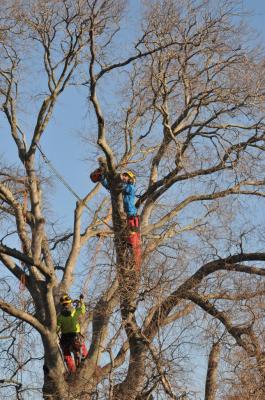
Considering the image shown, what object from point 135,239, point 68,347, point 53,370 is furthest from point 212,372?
point 68,347

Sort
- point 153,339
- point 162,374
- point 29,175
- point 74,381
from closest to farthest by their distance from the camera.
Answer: point 162,374 → point 153,339 → point 74,381 → point 29,175

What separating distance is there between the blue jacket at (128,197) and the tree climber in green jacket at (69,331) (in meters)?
1.75

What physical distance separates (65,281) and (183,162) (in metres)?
2.89

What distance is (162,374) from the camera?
32.3 feet

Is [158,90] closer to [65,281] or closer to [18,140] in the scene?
[18,140]

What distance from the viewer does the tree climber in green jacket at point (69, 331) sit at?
41.6 feet

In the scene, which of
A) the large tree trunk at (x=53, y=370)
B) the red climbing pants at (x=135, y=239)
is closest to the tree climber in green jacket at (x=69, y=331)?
the large tree trunk at (x=53, y=370)

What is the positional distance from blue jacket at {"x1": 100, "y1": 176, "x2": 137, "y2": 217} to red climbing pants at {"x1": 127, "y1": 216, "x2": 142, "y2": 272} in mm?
160

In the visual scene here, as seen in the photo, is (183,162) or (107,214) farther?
(107,214)

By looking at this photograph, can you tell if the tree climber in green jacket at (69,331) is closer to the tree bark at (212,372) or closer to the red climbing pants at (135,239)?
the red climbing pants at (135,239)

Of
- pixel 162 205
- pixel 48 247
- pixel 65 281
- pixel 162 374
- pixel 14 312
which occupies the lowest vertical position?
pixel 162 374

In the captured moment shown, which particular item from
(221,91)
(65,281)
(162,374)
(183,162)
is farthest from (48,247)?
(162,374)

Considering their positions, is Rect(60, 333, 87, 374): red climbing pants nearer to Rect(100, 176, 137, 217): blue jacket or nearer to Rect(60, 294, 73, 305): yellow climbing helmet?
Rect(60, 294, 73, 305): yellow climbing helmet

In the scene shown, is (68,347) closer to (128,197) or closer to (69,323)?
(69,323)
